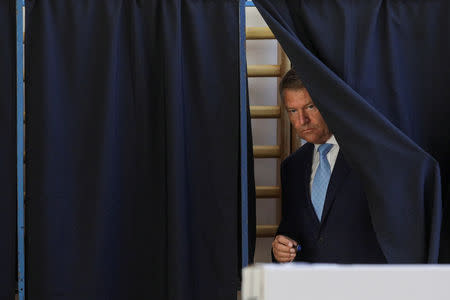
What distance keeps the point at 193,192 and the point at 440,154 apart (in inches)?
45.8

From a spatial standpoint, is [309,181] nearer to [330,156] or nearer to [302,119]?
[330,156]

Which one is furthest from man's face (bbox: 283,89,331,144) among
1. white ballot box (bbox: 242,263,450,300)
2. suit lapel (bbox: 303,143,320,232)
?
white ballot box (bbox: 242,263,450,300)

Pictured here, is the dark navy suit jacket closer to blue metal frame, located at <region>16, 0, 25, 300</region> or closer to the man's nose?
the man's nose

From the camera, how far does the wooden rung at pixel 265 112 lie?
3.29m

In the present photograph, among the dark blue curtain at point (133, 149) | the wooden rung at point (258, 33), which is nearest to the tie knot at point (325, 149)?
the dark blue curtain at point (133, 149)

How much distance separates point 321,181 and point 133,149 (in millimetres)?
929

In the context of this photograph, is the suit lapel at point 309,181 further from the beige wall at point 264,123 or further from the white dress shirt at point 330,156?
the beige wall at point 264,123

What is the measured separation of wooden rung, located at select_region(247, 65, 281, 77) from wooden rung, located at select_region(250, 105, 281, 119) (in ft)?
0.63

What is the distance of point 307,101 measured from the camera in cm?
277

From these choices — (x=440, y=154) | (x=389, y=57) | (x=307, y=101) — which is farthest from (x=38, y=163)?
(x=440, y=154)

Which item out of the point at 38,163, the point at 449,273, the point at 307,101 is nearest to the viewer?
the point at 449,273

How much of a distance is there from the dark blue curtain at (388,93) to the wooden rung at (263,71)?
678 millimetres

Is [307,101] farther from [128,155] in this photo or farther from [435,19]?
[128,155]

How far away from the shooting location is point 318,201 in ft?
9.10
